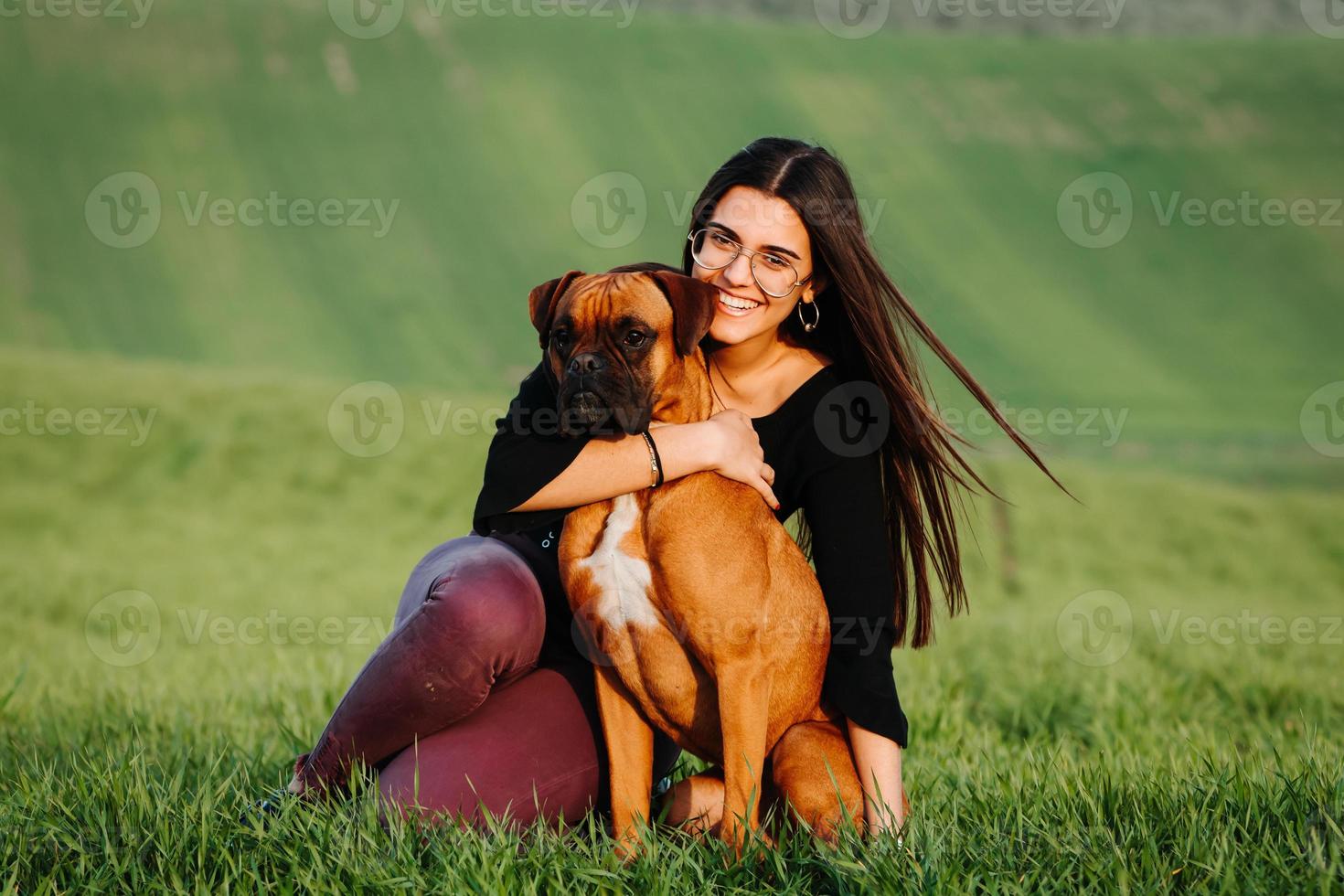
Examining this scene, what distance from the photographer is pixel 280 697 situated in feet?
18.0

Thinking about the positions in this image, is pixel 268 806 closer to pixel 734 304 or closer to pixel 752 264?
pixel 734 304

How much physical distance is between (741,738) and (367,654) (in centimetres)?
541

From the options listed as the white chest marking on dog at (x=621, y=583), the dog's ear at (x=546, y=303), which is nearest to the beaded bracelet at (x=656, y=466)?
the white chest marking on dog at (x=621, y=583)

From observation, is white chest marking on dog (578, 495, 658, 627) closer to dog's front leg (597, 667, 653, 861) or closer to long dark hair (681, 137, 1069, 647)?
dog's front leg (597, 667, 653, 861)

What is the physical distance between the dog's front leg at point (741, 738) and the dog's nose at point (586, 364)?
941 mm

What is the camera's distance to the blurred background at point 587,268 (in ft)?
19.0

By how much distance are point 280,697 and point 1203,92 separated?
129ft

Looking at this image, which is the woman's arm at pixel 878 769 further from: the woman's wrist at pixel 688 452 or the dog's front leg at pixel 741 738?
the woman's wrist at pixel 688 452

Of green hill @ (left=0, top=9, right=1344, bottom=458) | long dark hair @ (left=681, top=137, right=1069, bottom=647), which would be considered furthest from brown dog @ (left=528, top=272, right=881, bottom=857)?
green hill @ (left=0, top=9, right=1344, bottom=458)

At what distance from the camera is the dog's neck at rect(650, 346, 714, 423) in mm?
3556

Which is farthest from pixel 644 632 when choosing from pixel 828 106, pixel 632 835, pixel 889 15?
pixel 889 15

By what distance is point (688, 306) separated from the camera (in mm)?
3385

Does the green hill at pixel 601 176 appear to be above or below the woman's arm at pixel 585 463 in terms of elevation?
above

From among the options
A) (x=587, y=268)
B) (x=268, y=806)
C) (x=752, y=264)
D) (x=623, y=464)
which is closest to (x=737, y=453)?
(x=623, y=464)
